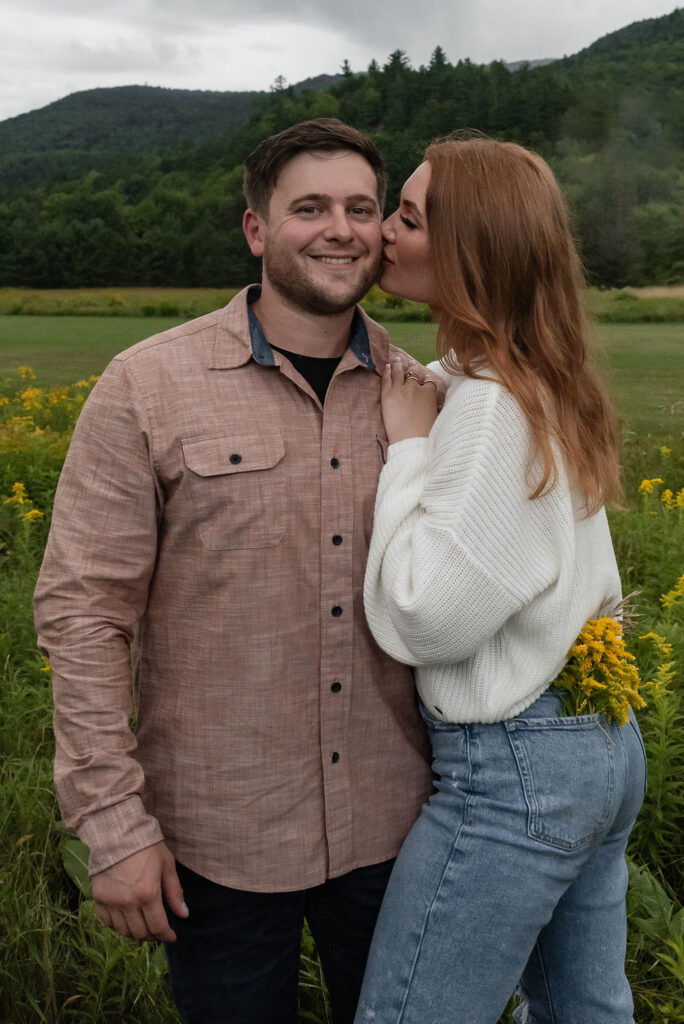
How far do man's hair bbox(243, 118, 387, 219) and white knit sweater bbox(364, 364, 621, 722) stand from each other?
1.80 feet

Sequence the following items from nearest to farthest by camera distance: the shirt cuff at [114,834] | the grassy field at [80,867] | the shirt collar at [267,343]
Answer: the shirt cuff at [114,834] → the shirt collar at [267,343] → the grassy field at [80,867]

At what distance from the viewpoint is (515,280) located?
1649 millimetres

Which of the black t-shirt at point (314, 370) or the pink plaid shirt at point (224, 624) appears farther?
the black t-shirt at point (314, 370)

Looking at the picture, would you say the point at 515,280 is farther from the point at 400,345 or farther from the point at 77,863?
the point at 400,345

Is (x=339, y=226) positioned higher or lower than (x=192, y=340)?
higher

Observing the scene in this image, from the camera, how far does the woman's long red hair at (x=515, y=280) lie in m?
1.62

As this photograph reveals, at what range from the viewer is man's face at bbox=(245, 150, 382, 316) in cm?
176

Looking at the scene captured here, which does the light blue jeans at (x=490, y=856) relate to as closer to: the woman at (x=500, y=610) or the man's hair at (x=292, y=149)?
the woman at (x=500, y=610)

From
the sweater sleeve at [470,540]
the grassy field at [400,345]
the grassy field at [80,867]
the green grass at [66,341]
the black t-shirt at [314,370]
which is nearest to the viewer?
the sweater sleeve at [470,540]

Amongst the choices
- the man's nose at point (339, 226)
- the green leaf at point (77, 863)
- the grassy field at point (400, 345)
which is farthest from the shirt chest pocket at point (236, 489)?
the grassy field at point (400, 345)

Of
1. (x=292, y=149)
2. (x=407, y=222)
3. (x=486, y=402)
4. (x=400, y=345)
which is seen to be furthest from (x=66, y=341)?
(x=486, y=402)

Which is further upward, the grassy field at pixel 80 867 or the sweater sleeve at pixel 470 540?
the sweater sleeve at pixel 470 540

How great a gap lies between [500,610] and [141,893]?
0.81 metres

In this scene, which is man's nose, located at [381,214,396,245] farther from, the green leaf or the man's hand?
the green leaf
